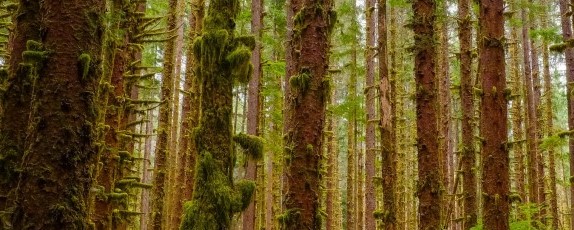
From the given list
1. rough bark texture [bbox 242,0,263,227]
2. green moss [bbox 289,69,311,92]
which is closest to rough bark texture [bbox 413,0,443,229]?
green moss [bbox 289,69,311,92]

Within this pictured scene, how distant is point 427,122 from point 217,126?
5906 millimetres

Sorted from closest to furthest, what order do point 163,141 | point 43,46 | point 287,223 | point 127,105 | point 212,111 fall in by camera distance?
point 43,46 → point 212,111 → point 287,223 → point 127,105 → point 163,141

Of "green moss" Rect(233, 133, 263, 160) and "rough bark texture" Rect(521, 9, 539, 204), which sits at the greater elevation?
"rough bark texture" Rect(521, 9, 539, 204)

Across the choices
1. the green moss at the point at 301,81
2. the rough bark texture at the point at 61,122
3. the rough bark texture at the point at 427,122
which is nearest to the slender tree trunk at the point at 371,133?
the rough bark texture at the point at 427,122

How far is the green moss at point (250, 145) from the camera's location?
5895 millimetres

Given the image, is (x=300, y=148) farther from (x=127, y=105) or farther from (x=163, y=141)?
(x=163, y=141)

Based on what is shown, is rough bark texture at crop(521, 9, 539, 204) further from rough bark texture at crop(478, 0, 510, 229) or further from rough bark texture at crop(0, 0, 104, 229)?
rough bark texture at crop(0, 0, 104, 229)

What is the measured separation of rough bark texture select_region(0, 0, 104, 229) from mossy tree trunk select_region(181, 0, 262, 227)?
1.21 metres

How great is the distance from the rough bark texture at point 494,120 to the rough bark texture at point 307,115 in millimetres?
3040

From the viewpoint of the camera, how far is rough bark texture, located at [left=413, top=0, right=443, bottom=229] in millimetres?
9984

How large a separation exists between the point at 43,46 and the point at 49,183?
1.18 meters

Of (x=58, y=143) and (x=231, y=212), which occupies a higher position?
(x=58, y=143)

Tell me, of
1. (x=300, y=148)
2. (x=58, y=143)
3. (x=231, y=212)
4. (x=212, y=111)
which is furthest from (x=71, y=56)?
(x=300, y=148)

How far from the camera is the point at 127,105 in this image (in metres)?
9.14
